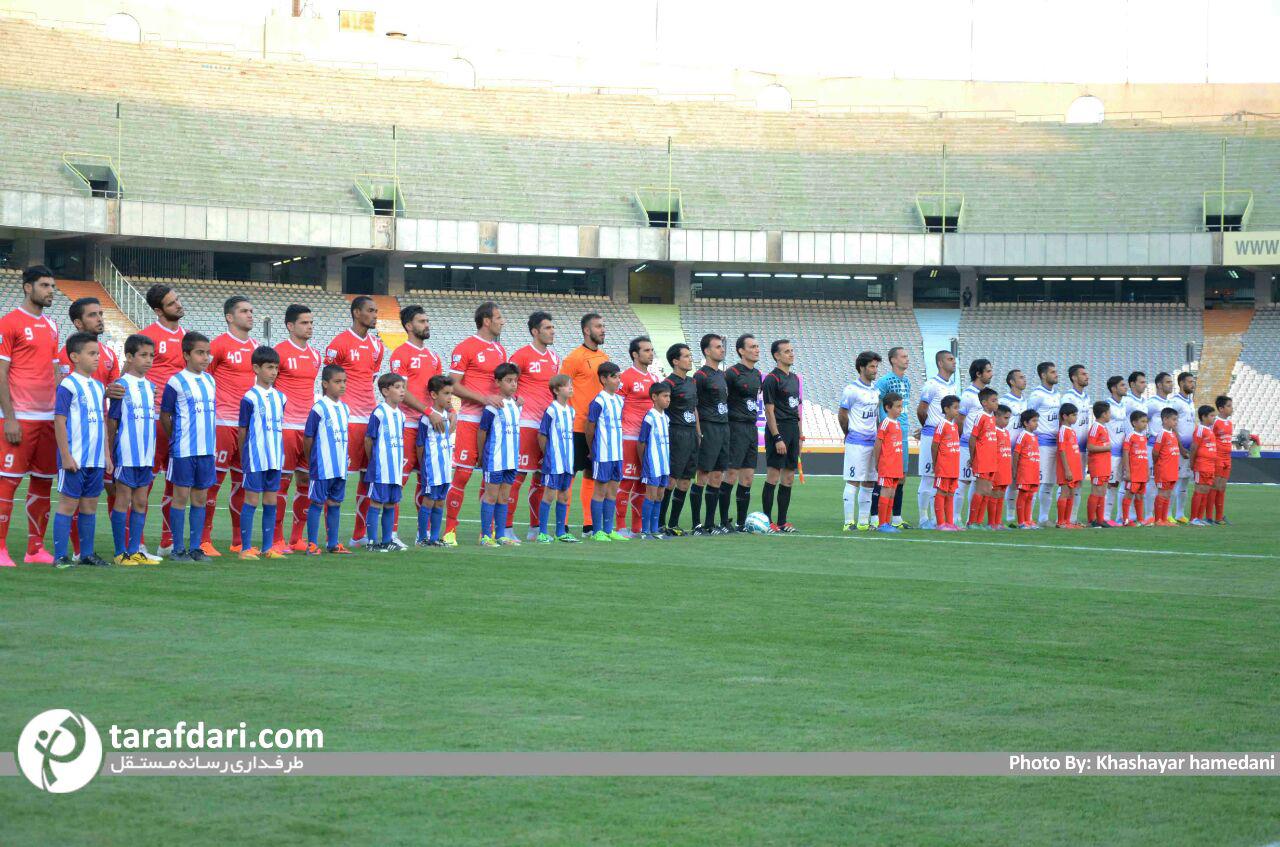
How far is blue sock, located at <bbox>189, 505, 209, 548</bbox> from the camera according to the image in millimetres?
11125

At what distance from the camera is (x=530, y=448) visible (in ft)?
45.8

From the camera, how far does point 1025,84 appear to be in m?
59.3

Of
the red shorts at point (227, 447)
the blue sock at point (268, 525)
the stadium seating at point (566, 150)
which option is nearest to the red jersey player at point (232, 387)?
the red shorts at point (227, 447)

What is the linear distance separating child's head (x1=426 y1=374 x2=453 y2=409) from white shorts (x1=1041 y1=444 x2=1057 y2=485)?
28.3ft

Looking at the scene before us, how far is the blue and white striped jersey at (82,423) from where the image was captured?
1043cm

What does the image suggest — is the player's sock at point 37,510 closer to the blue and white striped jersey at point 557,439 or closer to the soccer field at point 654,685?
the soccer field at point 654,685

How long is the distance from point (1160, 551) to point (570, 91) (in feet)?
150

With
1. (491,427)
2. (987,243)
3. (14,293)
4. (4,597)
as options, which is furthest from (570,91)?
(4,597)

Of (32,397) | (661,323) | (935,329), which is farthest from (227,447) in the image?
(935,329)

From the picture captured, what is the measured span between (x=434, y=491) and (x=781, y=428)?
173 inches

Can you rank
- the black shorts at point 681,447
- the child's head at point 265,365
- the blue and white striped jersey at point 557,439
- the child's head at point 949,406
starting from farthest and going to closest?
the child's head at point 949,406
the black shorts at point 681,447
the blue and white striped jersey at point 557,439
the child's head at point 265,365

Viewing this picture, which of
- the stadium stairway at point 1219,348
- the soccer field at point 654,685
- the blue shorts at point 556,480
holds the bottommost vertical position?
the soccer field at point 654,685

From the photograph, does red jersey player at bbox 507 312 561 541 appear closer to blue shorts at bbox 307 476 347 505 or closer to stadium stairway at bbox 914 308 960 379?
blue shorts at bbox 307 476 347 505

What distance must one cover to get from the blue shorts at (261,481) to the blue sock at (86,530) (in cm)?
124
